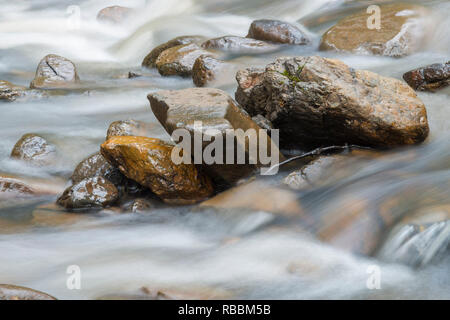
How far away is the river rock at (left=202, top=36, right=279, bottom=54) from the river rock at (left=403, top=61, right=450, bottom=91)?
10.7ft

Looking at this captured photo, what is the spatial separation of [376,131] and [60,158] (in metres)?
3.49

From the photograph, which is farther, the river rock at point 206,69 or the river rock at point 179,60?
the river rock at point 179,60

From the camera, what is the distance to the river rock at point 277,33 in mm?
9227

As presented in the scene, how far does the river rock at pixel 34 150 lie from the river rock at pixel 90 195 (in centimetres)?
99

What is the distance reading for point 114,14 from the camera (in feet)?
45.2

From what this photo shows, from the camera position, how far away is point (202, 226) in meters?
4.49

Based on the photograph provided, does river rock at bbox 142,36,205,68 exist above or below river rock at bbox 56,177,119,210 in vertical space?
above

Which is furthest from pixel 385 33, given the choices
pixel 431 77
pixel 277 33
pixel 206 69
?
pixel 206 69

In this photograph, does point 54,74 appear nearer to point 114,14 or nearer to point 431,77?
point 114,14

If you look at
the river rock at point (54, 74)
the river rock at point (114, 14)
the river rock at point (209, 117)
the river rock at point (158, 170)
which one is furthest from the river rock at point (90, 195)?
the river rock at point (114, 14)

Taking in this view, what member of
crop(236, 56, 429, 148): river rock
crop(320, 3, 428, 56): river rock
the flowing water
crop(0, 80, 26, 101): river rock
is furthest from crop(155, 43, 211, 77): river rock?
crop(236, 56, 429, 148): river rock

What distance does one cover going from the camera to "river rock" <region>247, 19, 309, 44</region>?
363 inches

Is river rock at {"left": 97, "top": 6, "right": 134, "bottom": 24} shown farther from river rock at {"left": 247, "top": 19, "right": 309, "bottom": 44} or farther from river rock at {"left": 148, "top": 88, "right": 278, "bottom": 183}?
river rock at {"left": 148, "top": 88, "right": 278, "bottom": 183}

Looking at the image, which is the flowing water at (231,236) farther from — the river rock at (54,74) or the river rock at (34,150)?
the river rock at (54,74)
